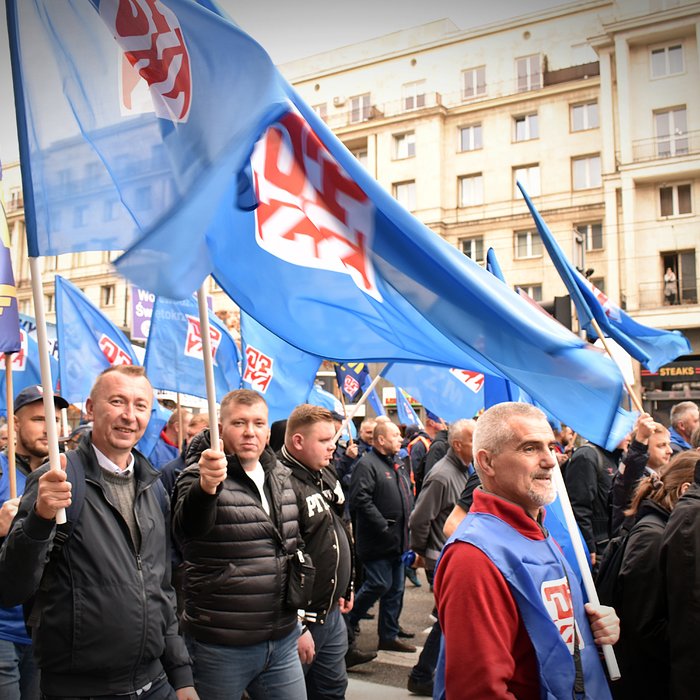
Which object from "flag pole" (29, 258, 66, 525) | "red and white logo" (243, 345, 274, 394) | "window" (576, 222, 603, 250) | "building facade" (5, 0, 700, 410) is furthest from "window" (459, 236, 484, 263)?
"flag pole" (29, 258, 66, 525)

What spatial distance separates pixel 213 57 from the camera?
279cm

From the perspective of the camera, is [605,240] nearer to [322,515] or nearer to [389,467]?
[389,467]

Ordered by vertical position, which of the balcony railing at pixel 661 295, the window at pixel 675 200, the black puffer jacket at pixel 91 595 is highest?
the window at pixel 675 200

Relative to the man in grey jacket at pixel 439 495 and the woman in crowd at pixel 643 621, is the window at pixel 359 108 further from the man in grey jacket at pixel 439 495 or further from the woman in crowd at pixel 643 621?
the woman in crowd at pixel 643 621

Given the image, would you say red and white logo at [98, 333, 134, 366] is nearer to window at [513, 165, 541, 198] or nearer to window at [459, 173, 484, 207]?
window at [513, 165, 541, 198]

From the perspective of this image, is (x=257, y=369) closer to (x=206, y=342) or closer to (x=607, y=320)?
(x=607, y=320)

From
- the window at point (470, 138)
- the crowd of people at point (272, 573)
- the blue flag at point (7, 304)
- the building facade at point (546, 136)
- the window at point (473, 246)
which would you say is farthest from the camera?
the window at point (470, 138)

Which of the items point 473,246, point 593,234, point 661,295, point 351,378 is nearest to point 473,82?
point 473,246

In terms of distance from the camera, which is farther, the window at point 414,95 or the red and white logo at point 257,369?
the window at point 414,95

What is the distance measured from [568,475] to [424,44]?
34981 mm

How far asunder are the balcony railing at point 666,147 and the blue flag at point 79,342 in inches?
1007

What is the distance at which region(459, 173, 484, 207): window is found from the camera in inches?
1357

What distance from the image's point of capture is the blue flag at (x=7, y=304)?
11.2 ft

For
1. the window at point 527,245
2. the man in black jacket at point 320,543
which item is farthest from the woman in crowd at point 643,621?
the window at point 527,245
